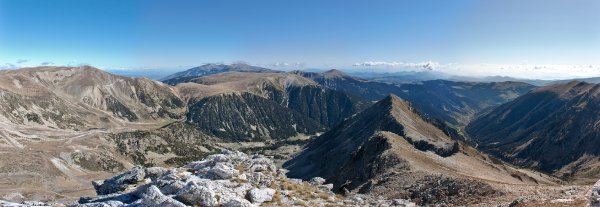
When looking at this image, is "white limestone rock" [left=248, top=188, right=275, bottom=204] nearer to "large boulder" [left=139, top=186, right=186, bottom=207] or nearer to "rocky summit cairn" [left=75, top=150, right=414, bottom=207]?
"rocky summit cairn" [left=75, top=150, right=414, bottom=207]

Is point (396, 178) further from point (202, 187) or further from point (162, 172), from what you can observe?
point (202, 187)

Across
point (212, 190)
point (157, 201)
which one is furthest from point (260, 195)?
point (157, 201)

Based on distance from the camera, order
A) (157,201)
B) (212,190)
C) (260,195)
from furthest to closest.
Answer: (260,195)
(212,190)
(157,201)

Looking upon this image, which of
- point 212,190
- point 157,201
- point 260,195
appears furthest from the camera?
point 260,195

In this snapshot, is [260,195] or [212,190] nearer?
[212,190]

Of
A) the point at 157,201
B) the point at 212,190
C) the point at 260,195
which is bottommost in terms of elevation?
the point at 260,195

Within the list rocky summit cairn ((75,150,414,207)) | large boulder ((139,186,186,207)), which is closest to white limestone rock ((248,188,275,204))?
rocky summit cairn ((75,150,414,207))

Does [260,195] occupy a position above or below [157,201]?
below

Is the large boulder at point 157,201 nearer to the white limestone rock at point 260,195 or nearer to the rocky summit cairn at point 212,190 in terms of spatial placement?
the rocky summit cairn at point 212,190

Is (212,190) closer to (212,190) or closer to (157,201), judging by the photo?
(212,190)

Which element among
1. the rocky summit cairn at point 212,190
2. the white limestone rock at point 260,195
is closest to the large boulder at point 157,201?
the rocky summit cairn at point 212,190
